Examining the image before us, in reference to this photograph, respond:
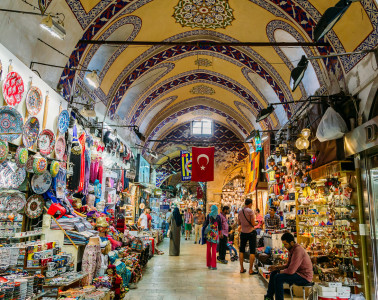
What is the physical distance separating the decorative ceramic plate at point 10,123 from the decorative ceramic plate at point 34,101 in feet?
1.55

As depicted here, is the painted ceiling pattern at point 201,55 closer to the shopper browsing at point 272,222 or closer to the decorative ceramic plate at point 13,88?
the decorative ceramic plate at point 13,88

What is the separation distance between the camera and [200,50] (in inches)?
361

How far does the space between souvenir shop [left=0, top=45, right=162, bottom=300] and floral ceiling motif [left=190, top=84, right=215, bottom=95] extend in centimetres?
664

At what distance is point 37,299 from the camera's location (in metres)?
3.14

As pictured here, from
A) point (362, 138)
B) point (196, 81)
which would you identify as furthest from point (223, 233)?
point (196, 81)

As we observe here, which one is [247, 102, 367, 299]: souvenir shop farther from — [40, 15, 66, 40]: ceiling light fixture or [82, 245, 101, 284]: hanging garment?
[40, 15, 66, 40]: ceiling light fixture

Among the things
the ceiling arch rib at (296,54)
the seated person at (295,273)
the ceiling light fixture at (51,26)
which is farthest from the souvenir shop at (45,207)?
the ceiling arch rib at (296,54)

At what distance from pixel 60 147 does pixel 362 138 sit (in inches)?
184

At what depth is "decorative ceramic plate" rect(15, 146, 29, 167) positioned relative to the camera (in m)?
3.89

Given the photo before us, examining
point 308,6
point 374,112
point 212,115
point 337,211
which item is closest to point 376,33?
point 374,112

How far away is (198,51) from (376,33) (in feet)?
18.1

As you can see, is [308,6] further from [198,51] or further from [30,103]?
[30,103]

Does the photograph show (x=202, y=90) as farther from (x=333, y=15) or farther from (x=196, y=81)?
(x=333, y=15)

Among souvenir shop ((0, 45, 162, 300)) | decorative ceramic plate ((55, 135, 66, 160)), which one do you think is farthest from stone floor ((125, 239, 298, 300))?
decorative ceramic plate ((55, 135, 66, 160))
